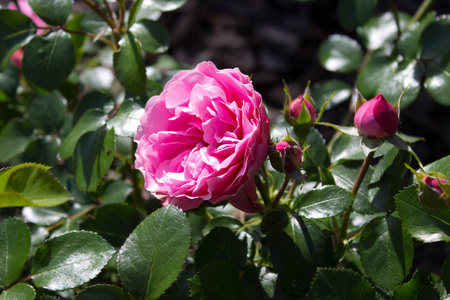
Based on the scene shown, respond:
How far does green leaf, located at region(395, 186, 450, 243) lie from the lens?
0.74 metres

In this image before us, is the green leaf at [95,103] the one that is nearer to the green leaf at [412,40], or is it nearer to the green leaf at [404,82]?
the green leaf at [404,82]

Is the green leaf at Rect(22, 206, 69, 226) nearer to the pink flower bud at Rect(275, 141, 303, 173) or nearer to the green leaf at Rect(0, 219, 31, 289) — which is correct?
the green leaf at Rect(0, 219, 31, 289)

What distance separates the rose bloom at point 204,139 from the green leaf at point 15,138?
26.9 inches

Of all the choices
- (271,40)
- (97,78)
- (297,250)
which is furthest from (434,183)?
(271,40)

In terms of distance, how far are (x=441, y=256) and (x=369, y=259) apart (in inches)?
56.4

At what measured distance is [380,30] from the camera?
1463mm

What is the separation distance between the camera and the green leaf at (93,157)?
963mm

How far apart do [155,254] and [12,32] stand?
713 mm

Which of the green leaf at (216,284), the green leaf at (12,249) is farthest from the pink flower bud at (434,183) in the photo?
the green leaf at (12,249)

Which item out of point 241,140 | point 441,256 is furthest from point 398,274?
point 441,256

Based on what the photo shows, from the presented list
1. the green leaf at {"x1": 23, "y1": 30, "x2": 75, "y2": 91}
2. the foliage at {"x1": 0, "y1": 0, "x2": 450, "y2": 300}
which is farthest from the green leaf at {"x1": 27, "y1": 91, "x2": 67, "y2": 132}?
the green leaf at {"x1": 23, "y1": 30, "x2": 75, "y2": 91}

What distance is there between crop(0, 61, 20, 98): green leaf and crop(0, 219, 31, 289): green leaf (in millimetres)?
672

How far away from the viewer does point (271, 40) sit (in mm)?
2656

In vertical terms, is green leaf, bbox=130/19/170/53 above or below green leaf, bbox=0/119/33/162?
above
